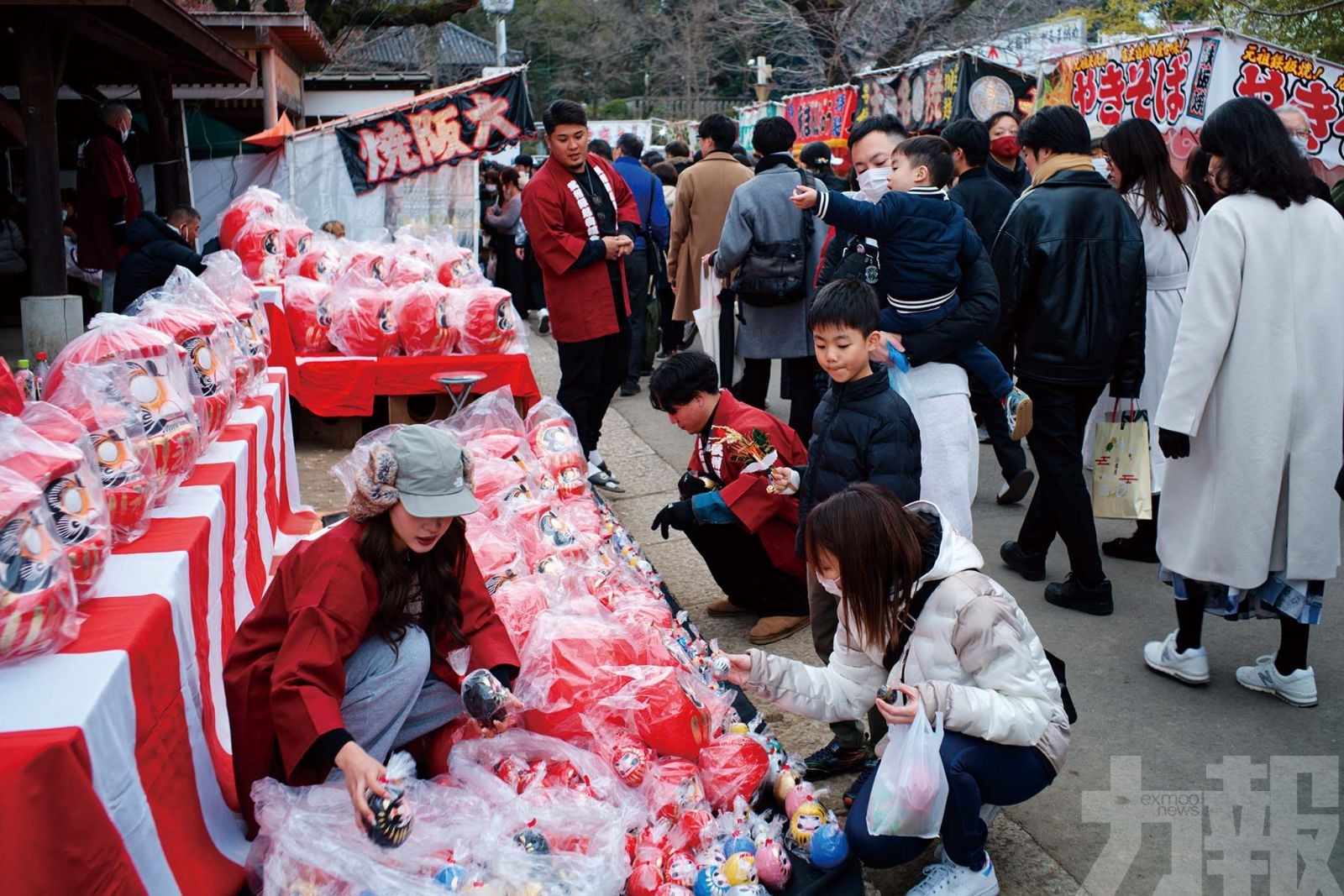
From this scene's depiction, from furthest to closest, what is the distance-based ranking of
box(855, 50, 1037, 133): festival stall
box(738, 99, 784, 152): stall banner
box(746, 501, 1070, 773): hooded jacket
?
1. box(738, 99, 784, 152): stall banner
2. box(855, 50, 1037, 133): festival stall
3. box(746, 501, 1070, 773): hooded jacket

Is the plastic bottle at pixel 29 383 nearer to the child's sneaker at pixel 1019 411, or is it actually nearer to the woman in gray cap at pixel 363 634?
the woman in gray cap at pixel 363 634

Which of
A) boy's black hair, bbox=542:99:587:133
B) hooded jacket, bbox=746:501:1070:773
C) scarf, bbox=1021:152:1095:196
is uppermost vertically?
boy's black hair, bbox=542:99:587:133

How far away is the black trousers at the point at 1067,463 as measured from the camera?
4285mm

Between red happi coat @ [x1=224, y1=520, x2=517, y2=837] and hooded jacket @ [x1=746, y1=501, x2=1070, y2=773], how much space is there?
1210 millimetres

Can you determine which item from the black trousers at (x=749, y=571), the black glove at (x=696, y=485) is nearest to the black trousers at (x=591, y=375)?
the black glove at (x=696, y=485)

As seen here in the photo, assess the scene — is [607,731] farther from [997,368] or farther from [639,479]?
[639,479]

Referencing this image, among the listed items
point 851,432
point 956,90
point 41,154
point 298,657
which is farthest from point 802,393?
point 956,90

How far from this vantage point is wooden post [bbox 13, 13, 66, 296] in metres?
6.86

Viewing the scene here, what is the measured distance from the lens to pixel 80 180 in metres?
8.78

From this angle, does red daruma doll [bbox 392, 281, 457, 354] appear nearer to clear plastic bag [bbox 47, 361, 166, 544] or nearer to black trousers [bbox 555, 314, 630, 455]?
black trousers [bbox 555, 314, 630, 455]

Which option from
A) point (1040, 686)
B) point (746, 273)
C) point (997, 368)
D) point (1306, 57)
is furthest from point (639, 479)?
point (1306, 57)

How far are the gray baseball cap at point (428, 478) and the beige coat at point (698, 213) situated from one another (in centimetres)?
509

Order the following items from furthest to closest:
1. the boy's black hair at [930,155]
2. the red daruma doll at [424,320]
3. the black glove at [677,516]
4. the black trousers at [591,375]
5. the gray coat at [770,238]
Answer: the red daruma doll at [424,320], the black trousers at [591,375], the gray coat at [770,238], the black glove at [677,516], the boy's black hair at [930,155]

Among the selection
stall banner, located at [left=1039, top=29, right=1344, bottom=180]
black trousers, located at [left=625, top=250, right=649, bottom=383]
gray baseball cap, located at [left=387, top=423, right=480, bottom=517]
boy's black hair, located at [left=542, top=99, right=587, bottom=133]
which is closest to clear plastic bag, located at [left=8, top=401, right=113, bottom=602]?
→ gray baseball cap, located at [left=387, top=423, right=480, bottom=517]
